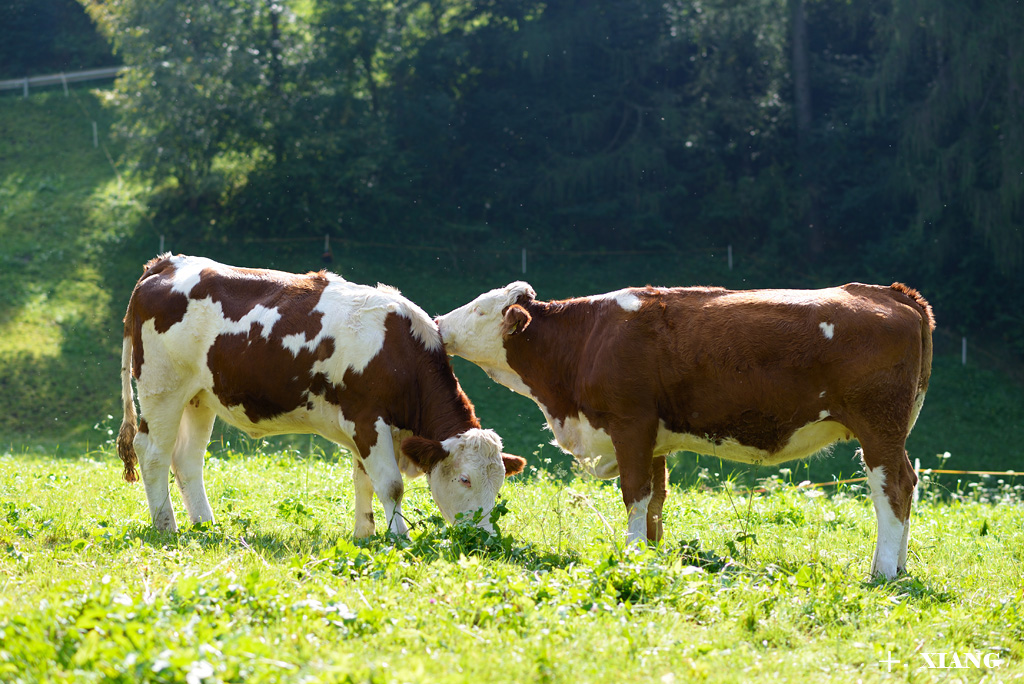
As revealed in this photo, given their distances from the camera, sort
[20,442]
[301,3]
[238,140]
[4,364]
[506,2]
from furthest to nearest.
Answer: [506,2], [301,3], [238,140], [4,364], [20,442]

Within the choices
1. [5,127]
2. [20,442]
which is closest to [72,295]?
[20,442]

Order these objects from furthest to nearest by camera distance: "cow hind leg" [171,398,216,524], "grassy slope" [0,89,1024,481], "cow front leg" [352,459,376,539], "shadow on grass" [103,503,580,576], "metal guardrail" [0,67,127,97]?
"metal guardrail" [0,67,127,97] → "grassy slope" [0,89,1024,481] → "cow hind leg" [171,398,216,524] → "cow front leg" [352,459,376,539] → "shadow on grass" [103,503,580,576]

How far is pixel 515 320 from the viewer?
7.33m

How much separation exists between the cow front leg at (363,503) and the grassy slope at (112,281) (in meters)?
6.91

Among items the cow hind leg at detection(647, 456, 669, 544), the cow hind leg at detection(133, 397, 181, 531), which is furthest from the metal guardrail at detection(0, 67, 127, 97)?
the cow hind leg at detection(647, 456, 669, 544)

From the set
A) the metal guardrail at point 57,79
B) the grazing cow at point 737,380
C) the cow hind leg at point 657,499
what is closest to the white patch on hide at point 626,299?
the grazing cow at point 737,380

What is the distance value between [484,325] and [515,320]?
0.38 meters

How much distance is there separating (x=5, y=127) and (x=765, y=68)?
2548 cm

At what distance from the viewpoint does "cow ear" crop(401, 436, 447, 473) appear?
21.7 ft

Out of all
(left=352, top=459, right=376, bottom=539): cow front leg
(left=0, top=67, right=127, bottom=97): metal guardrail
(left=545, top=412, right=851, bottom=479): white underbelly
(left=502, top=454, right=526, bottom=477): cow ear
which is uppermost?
(left=0, top=67, right=127, bottom=97): metal guardrail

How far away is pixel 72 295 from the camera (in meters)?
21.7

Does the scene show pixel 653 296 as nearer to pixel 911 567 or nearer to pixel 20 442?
pixel 911 567

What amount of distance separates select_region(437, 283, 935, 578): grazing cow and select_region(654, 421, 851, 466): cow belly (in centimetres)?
1

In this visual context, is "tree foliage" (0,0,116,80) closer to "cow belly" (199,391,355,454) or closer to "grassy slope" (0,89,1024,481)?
"grassy slope" (0,89,1024,481)
